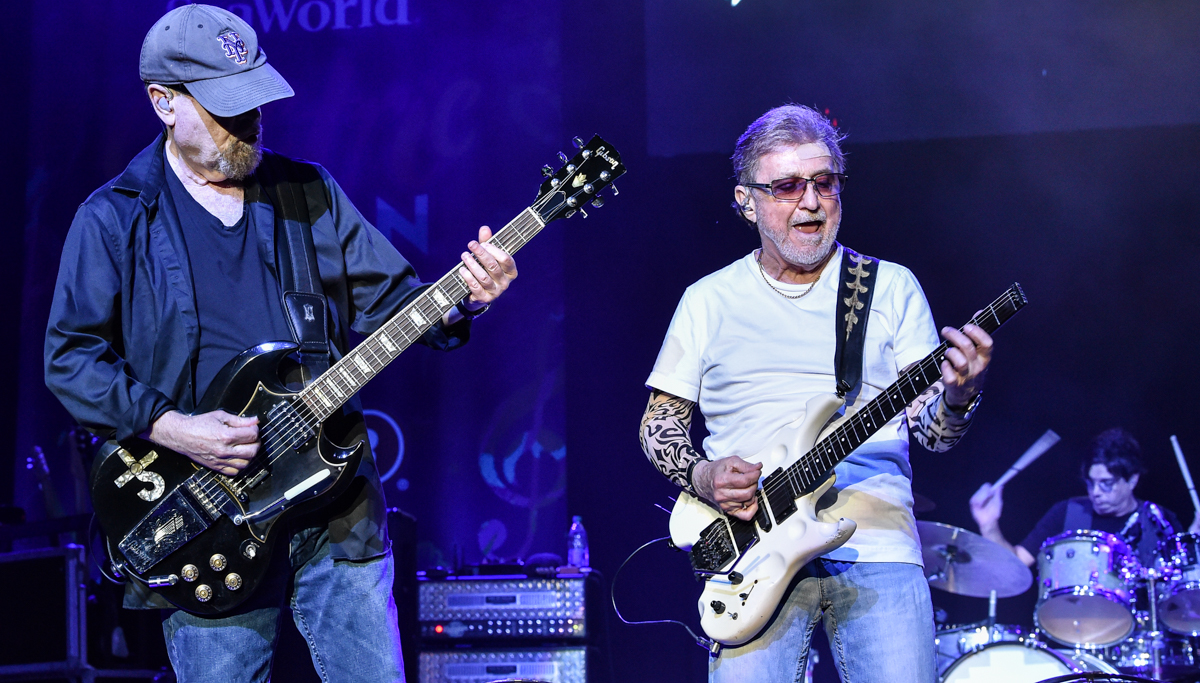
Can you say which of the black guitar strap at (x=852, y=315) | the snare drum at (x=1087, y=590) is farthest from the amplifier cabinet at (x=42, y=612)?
the snare drum at (x=1087, y=590)

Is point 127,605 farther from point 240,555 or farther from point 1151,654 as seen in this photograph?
point 1151,654

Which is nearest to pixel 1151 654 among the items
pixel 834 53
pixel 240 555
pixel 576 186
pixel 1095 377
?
pixel 1095 377

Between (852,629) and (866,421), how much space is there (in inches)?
21.3

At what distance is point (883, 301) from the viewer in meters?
2.93

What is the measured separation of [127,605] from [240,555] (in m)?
0.31

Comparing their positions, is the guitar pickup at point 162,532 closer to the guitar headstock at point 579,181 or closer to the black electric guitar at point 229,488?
the black electric guitar at point 229,488

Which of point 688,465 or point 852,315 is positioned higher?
point 852,315

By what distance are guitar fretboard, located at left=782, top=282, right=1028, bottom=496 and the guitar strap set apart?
129cm

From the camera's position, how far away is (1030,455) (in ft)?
22.9

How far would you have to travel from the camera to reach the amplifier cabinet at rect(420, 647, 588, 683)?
5.12m

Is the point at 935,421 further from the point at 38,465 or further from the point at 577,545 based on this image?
the point at 38,465

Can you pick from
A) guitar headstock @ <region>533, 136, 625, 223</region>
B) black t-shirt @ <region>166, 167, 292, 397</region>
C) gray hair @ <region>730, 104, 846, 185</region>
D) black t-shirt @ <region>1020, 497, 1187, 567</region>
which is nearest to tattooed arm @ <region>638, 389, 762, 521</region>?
guitar headstock @ <region>533, 136, 625, 223</region>

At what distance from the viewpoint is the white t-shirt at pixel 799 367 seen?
108 inches

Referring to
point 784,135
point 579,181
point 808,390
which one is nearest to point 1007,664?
point 808,390
